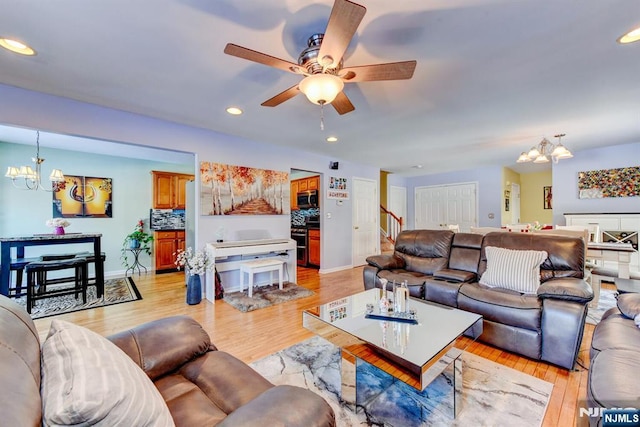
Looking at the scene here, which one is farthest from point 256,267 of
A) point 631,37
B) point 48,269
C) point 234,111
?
point 631,37

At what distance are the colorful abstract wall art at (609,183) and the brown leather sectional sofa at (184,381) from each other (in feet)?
21.2

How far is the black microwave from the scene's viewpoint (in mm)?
5969

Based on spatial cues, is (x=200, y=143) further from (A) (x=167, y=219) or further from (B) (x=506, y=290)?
(B) (x=506, y=290)

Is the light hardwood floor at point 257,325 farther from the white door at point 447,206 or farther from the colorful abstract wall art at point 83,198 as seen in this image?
the white door at point 447,206

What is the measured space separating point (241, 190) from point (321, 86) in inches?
111

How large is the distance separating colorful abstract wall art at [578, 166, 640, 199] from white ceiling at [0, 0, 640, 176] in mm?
1476

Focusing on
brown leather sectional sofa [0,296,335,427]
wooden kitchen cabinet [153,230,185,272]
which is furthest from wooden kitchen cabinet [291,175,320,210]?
brown leather sectional sofa [0,296,335,427]

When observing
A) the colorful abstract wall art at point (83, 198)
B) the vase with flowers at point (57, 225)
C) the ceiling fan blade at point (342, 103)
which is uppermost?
the ceiling fan blade at point (342, 103)

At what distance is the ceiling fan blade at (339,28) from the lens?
1230mm

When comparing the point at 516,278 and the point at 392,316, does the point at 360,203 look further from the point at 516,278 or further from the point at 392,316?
the point at 392,316

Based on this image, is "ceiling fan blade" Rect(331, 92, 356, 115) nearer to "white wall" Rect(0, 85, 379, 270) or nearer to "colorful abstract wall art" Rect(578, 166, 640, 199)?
"white wall" Rect(0, 85, 379, 270)

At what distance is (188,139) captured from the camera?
3699 mm

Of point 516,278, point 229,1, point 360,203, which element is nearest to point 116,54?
point 229,1

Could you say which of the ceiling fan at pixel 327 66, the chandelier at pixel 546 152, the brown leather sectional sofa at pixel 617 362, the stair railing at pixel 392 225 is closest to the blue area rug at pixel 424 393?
the brown leather sectional sofa at pixel 617 362
